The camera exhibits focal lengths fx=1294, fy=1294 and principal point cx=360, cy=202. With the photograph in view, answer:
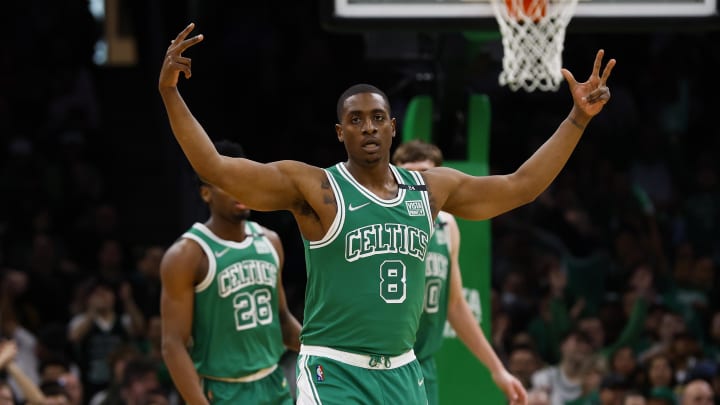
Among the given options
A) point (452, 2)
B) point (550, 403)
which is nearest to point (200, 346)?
point (452, 2)

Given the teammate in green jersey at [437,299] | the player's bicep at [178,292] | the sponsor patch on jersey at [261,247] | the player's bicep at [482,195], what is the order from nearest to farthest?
the player's bicep at [482,195] < the player's bicep at [178,292] < the sponsor patch on jersey at [261,247] < the teammate in green jersey at [437,299]

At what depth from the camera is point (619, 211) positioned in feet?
41.5

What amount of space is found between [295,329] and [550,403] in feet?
12.5

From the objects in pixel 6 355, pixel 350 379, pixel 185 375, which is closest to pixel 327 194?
pixel 350 379

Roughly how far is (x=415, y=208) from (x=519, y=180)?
1.67 feet

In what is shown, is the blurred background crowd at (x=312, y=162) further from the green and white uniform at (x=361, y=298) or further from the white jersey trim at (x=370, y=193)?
the green and white uniform at (x=361, y=298)

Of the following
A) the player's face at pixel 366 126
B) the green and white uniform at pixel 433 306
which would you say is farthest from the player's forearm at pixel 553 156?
the green and white uniform at pixel 433 306

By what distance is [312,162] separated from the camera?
43.5ft

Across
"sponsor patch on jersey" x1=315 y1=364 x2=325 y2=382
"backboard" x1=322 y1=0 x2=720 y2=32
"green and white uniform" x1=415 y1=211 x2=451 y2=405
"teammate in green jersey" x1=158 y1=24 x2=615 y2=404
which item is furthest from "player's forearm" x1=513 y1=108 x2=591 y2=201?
"backboard" x1=322 y1=0 x2=720 y2=32

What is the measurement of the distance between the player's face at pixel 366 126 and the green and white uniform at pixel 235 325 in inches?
54.0

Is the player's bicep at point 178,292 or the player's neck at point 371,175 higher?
the player's neck at point 371,175

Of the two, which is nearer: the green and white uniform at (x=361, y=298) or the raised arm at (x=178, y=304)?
the green and white uniform at (x=361, y=298)

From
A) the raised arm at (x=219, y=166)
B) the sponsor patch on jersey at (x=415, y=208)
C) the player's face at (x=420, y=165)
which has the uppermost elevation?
the raised arm at (x=219, y=166)

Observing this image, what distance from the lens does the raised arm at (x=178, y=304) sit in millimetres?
6145
